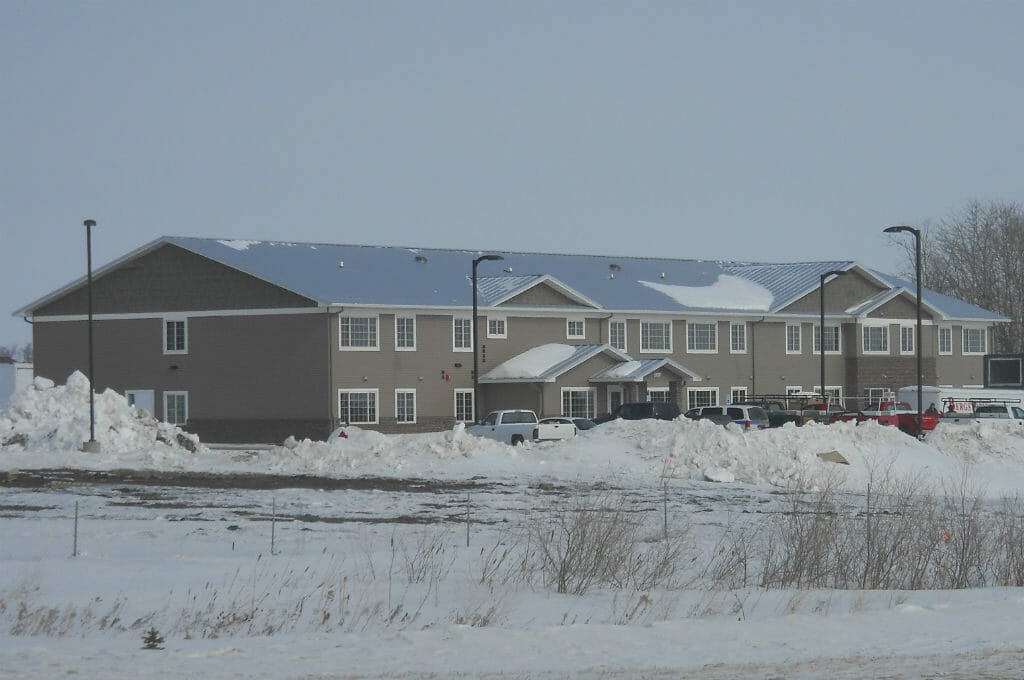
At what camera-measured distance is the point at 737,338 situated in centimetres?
7219

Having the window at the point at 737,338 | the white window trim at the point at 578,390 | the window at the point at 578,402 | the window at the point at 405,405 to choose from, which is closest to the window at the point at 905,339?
the window at the point at 737,338

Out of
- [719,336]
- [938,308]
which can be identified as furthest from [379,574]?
[938,308]

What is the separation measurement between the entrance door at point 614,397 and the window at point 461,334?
22.3 feet

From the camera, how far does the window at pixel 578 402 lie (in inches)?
2528

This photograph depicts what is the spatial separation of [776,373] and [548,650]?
61114 millimetres

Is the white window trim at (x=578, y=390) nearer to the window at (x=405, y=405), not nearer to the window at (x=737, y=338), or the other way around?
the window at (x=405, y=405)

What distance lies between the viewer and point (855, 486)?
3753cm

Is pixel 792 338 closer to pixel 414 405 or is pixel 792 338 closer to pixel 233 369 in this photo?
pixel 414 405

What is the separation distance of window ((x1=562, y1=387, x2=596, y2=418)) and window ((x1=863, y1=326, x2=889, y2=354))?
1772cm

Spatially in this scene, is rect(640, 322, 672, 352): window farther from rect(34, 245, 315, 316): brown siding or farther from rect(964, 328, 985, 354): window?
rect(964, 328, 985, 354): window

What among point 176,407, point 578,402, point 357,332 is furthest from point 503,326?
point 176,407

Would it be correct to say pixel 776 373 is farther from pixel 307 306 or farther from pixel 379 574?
pixel 379 574

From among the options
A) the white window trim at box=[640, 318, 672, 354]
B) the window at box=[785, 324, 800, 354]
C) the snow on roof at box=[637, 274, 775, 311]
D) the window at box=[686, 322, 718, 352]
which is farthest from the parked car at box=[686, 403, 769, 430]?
the window at box=[785, 324, 800, 354]

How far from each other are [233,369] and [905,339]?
36.3 metres
